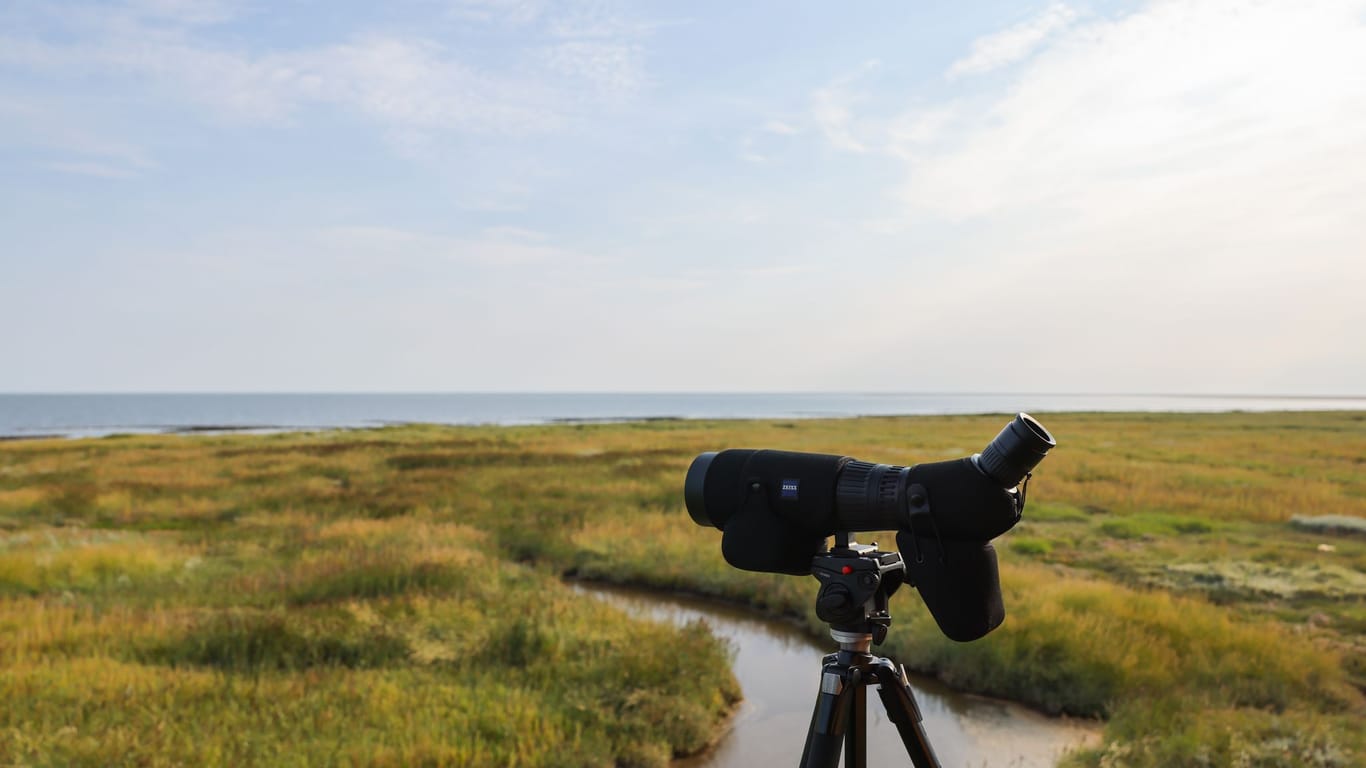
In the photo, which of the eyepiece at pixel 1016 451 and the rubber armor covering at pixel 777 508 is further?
the rubber armor covering at pixel 777 508

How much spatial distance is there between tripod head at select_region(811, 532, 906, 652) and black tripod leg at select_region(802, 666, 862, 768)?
92 mm

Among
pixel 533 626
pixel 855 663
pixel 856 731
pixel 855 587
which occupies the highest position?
pixel 855 587

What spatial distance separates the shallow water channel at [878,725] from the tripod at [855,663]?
4.12 meters

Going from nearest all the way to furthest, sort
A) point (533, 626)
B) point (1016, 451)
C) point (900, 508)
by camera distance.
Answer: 1. point (1016, 451)
2. point (900, 508)
3. point (533, 626)

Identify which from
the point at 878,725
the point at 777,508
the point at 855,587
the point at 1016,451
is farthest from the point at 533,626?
the point at 1016,451

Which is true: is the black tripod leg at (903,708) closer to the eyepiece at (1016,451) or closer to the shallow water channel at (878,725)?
the eyepiece at (1016,451)

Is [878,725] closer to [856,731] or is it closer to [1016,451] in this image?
[856,731]

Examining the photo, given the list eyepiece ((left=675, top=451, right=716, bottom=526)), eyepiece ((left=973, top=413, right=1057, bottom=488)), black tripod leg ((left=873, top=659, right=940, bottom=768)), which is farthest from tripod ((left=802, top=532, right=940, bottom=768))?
eyepiece ((left=973, top=413, right=1057, bottom=488))

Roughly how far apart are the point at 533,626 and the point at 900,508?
6.58 m

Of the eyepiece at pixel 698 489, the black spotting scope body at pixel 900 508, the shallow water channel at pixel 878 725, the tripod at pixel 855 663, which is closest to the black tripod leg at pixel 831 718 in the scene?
the tripod at pixel 855 663

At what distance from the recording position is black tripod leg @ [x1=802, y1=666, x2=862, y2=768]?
216 centimetres

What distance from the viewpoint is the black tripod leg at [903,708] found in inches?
87.2

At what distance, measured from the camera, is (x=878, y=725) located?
6836 millimetres

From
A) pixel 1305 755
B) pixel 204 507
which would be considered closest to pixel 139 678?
pixel 1305 755
